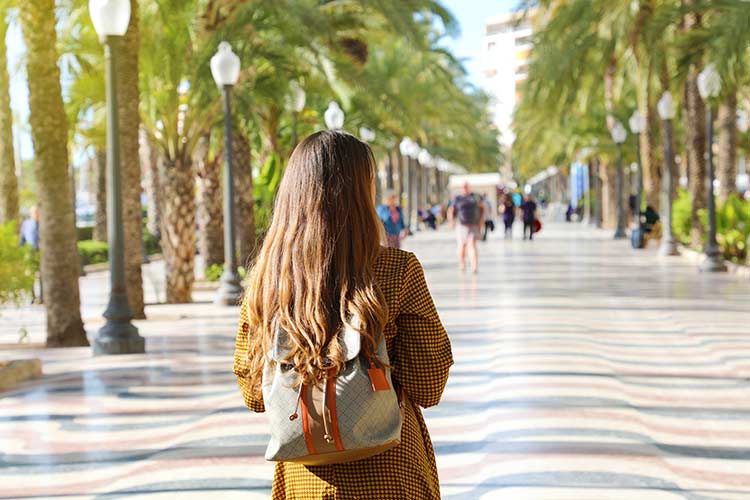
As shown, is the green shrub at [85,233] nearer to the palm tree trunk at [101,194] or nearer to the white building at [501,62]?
the palm tree trunk at [101,194]

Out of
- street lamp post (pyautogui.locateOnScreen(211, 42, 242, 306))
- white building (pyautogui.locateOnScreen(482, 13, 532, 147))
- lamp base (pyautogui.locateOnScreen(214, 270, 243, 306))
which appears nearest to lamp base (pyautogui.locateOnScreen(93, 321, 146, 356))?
street lamp post (pyautogui.locateOnScreen(211, 42, 242, 306))

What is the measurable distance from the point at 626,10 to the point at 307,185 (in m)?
23.9

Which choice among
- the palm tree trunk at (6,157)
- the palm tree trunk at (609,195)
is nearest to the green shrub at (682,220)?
the palm tree trunk at (6,157)

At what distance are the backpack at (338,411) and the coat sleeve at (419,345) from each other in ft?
0.47

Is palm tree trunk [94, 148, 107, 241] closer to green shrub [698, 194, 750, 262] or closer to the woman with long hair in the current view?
green shrub [698, 194, 750, 262]

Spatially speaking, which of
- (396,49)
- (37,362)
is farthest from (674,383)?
(396,49)

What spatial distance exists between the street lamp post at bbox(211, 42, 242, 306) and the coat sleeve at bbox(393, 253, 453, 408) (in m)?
11.2

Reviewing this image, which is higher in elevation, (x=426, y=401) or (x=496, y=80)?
(x=496, y=80)

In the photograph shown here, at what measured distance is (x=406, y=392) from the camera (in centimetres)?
262

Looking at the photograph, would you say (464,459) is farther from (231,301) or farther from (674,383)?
(231,301)

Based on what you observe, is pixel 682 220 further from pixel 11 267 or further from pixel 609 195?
pixel 11 267

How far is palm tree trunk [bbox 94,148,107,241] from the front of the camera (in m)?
30.0

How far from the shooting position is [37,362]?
9.36 meters

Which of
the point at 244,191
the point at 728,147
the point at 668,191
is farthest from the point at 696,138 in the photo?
the point at 244,191
